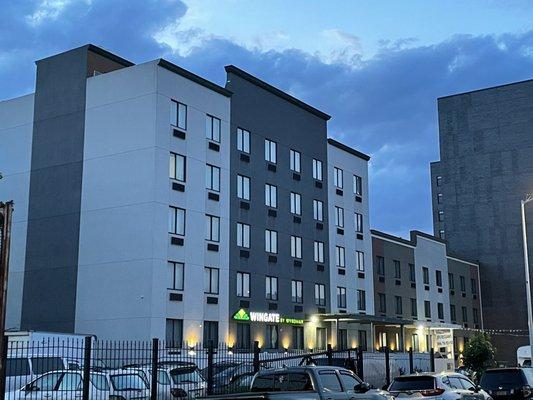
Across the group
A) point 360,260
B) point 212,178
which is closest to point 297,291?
point 360,260

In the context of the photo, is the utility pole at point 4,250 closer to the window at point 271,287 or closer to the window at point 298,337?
the window at point 271,287

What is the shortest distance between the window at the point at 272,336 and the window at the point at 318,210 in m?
9.59

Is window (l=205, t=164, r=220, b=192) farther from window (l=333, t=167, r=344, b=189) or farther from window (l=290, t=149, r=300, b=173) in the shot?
window (l=333, t=167, r=344, b=189)

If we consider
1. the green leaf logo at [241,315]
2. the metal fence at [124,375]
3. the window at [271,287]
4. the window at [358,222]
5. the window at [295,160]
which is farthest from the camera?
the window at [358,222]

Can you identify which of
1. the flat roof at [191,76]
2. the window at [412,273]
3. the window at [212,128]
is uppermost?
the flat roof at [191,76]

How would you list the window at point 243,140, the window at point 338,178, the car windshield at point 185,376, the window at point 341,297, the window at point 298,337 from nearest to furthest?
the car windshield at point 185,376, the window at point 243,140, the window at point 298,337, the window at point 341,297, the window at point 338,178

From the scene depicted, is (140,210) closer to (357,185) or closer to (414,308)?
(357,185)

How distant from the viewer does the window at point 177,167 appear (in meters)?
43.7

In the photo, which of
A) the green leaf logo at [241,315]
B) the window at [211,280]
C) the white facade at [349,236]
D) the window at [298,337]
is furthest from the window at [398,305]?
the window at [211,280]

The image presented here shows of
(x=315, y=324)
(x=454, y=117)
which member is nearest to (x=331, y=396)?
(x=315, y=324)

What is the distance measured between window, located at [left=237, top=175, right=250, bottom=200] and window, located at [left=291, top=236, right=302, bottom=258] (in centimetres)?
581

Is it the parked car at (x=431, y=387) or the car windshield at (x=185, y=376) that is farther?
the car windshield at (x=185, y=376)

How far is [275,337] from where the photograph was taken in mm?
50625

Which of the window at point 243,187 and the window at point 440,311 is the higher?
the window at point 243,187
